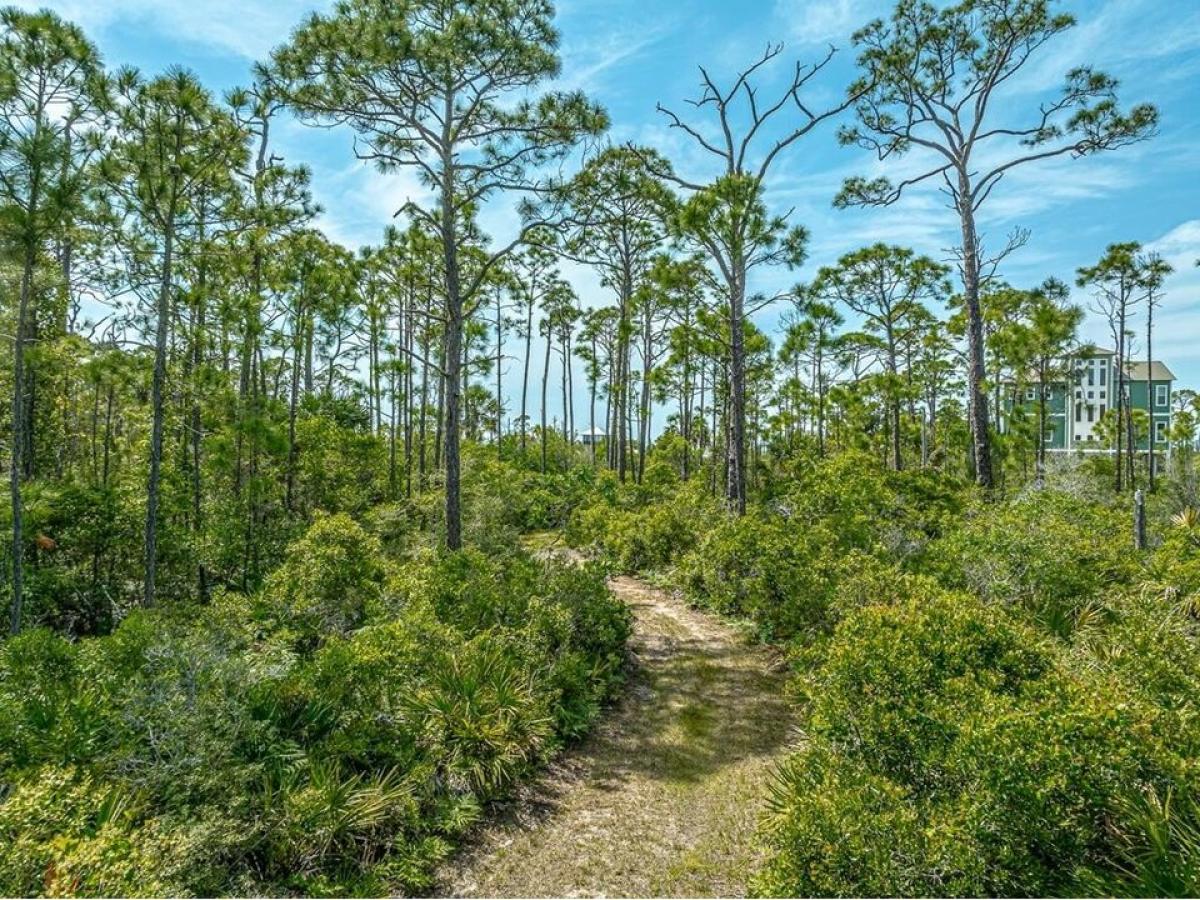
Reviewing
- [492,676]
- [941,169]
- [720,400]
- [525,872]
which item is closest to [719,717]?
[492,676]

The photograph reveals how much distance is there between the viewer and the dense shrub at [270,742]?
3213mm

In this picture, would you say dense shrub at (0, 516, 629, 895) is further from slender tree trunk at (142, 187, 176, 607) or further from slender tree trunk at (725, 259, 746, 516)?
slender tree trunk at (725, 259, 746, 516)

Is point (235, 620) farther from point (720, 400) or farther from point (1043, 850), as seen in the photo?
point (720, 400)

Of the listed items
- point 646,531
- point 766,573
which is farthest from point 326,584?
point 646,531

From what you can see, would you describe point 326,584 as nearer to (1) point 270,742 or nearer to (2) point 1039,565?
(1) point 270,742

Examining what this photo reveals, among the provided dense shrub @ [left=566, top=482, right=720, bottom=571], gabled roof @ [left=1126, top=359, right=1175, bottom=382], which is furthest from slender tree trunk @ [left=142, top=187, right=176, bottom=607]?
gabled roof @ [left=1126, top=359, right=1175, bottom=382]

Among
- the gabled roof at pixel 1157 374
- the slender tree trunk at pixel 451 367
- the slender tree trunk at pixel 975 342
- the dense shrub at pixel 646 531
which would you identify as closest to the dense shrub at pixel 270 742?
the slender tree trunk at pixel 451 367

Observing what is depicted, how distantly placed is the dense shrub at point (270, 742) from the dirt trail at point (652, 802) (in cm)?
31

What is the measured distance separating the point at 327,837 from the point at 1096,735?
14.2 feet

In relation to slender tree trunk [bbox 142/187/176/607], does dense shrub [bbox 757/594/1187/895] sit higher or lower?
lower

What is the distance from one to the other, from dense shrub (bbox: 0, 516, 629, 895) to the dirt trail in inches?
12.2

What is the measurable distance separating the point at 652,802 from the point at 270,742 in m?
2.93

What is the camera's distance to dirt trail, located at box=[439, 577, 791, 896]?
3.90 meters

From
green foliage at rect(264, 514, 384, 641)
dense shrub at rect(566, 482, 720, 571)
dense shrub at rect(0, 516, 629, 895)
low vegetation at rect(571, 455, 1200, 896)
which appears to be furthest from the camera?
dense shrub at rect(566, 482, 720, 571)
